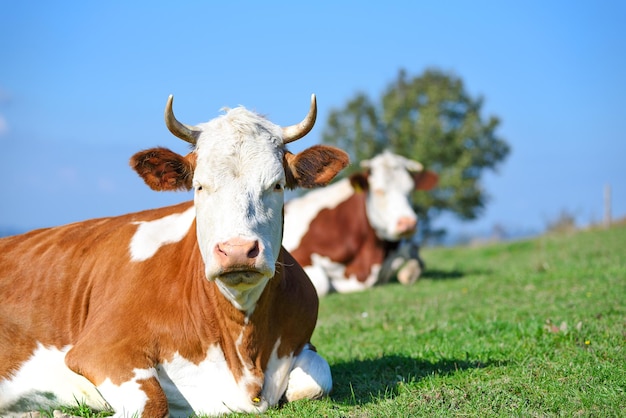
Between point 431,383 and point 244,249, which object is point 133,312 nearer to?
point 244,249

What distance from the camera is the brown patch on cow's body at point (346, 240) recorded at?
14336mm

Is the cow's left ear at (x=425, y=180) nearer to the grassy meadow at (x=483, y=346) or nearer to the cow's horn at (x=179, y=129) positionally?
the grassy meadow at (x=483, y=346)

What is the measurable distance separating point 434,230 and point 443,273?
30970 millimetres

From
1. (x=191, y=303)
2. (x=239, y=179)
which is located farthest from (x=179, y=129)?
(x=191, y=303)

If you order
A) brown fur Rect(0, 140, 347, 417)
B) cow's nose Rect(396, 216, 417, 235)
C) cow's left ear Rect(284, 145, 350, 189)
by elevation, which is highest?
cow's left ear Rect(284, 145, 350, 189)

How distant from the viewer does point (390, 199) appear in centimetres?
1473

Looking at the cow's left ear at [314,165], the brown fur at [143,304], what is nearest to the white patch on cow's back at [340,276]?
the brown fur at [143,304]

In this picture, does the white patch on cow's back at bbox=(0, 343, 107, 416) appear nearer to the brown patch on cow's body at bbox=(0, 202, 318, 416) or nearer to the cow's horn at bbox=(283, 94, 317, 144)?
the brown patch on cow's body at bbox=(0, 202, 318, 416)

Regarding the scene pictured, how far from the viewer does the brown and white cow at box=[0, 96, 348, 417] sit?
505 cm

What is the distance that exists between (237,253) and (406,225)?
9849 mm

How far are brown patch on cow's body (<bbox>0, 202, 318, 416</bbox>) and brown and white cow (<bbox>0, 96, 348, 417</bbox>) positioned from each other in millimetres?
10

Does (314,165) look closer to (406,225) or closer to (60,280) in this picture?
(60,280)

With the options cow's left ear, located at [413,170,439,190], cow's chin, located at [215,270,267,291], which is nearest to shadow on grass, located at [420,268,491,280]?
cow's left ear, located at [413,170,439,190]

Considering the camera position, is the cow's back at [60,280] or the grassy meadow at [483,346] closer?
the grassy meadow at [483,346]
